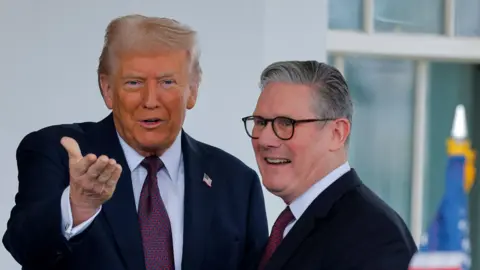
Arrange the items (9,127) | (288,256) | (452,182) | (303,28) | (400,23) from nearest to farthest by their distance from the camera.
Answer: (452,182)
(288,256)
(9,127)
(303,28)
(400,23)

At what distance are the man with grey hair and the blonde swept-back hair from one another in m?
0.22

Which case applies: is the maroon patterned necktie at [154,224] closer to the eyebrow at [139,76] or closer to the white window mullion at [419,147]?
the eyebrow at [139,76]

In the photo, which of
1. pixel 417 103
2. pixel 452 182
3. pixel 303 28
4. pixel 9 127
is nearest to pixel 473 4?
pixel 417 103

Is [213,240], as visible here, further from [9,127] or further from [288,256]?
[9,127]

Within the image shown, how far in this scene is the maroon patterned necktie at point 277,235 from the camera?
2287mm

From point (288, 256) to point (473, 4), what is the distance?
7.93 feet

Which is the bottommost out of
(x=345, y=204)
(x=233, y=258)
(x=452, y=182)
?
(x=233, y=258)

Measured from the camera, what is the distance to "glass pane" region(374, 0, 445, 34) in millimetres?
4141

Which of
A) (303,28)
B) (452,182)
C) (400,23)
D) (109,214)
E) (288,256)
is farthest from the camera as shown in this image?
(400,23)

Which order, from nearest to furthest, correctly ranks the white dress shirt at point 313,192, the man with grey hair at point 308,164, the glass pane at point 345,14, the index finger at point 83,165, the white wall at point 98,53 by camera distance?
the index finger at point 83,165, the man with grey hair at point 308,164, the white dress shirt at point 313,192, the white wall at point 98,53, the glass pane at point 345,14

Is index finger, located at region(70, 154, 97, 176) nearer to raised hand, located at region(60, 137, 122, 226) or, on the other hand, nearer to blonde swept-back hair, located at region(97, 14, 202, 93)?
raised hand, located at region(60, 137, 122, 226)

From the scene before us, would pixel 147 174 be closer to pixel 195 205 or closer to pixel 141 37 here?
pixel 195 205

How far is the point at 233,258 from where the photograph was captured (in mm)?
2434

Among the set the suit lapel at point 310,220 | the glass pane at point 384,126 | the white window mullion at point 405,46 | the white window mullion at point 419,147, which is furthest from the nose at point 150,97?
the white window mullion at point 419,147
